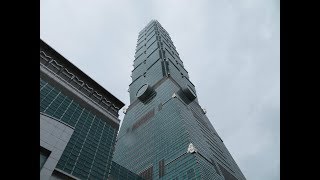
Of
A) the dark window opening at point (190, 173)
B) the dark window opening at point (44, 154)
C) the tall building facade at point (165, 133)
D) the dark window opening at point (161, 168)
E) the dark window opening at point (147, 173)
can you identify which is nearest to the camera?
the dark window opening at point (44, 154)

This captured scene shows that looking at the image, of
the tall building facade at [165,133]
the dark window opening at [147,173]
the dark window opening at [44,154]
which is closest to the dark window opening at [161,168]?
the tall building facade at [165,133]

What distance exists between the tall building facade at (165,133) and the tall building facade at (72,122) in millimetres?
41457

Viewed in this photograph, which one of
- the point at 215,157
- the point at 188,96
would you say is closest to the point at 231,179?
the point at 215,157

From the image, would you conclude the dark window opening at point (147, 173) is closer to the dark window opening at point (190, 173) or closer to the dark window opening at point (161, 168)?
the dark window opening at point (161, 168)

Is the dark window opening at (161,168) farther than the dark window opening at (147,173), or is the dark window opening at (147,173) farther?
the dark window opening at (147,173)

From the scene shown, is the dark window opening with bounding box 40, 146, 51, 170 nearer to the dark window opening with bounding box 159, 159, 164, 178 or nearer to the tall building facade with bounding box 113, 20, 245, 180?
the tall building facade with bounding box 113, 20, 245, 180

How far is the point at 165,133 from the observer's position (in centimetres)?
10656

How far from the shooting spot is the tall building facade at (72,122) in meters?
30.1

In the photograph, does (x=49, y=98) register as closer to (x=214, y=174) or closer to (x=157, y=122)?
(x=214, y=174)

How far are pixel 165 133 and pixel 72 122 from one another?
230ft

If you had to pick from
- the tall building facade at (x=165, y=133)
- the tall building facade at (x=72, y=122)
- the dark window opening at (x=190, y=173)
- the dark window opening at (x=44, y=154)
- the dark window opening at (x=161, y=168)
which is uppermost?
the tall building facade at (x=165, y=133)

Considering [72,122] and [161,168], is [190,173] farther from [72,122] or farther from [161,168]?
[72,122]

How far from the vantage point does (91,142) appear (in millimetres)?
39344
